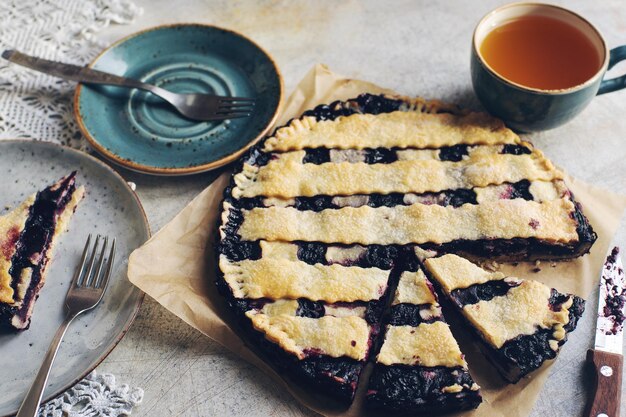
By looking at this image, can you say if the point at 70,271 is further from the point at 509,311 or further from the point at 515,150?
the point at 515,150

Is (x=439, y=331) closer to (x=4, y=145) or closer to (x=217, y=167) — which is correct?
(x=217, y=167)

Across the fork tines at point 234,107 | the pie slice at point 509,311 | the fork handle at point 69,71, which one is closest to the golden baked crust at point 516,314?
the pie slice at point 509,311

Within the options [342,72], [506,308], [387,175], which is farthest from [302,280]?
[342,72]

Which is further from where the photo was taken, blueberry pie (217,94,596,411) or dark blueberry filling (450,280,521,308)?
dark blueberry filling (450,280,521,308)

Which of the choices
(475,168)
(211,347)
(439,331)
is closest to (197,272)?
(211,347)

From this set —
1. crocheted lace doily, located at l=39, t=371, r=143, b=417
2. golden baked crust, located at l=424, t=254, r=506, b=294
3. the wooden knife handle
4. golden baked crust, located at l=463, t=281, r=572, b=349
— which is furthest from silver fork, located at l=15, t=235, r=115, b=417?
the wooden knife handle

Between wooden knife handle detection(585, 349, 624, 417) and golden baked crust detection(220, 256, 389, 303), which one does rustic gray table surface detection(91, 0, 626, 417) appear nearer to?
wooden knife handle detection(585, 349, 624, 417)
